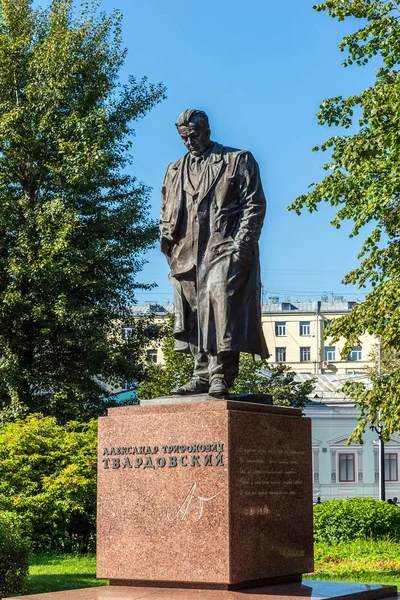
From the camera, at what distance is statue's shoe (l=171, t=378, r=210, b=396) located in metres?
7.78

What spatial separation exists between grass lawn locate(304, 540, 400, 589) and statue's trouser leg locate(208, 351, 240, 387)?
494cm

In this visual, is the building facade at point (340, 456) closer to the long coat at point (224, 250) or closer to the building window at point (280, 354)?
the building window at point (280, 354)

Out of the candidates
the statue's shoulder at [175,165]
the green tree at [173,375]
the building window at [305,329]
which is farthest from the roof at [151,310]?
the statue's shoulder at [175,165]

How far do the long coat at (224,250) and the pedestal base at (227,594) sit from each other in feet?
5.97

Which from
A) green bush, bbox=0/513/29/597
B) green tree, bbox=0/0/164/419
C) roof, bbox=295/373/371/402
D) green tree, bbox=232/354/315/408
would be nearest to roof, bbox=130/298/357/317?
roof, bbox=295/373/371/402

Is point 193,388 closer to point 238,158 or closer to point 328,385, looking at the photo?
point 238,158

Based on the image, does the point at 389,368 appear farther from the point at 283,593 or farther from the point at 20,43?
the point at 283,593

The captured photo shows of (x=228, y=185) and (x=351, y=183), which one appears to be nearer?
(x=228, y=185)

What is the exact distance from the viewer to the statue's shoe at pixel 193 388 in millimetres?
7781

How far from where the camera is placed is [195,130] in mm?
8070

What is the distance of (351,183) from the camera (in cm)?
1748

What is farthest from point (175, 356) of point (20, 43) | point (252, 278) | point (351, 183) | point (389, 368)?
point (252, 278)

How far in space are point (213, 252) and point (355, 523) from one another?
41.9 ft

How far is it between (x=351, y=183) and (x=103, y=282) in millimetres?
7424
